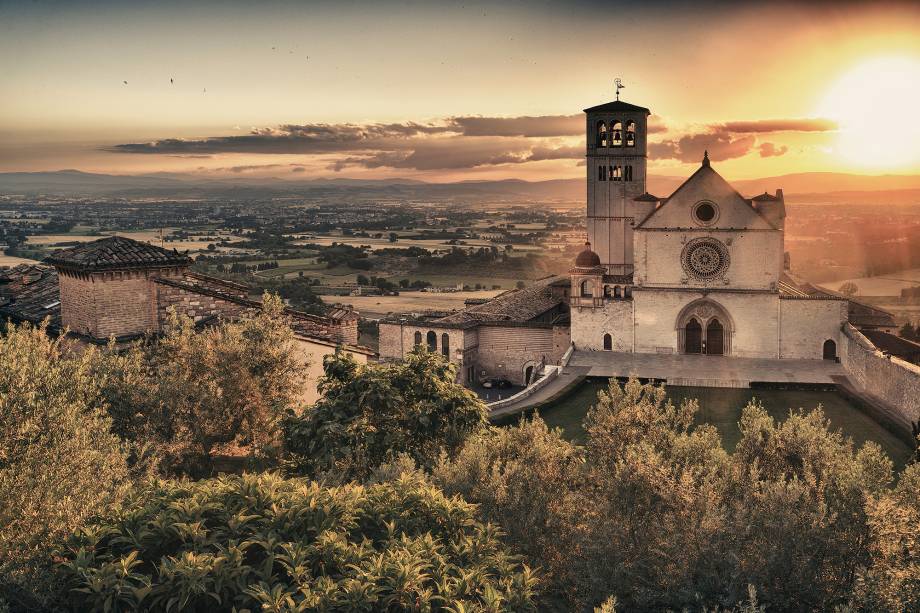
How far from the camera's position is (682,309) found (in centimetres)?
4241

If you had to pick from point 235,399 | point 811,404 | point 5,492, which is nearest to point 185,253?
point 235,399

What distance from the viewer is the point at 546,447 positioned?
1391cm

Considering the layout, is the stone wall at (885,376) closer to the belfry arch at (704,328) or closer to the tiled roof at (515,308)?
the belfry arch at (704,328)

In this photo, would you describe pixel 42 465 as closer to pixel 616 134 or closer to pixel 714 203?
pixel 714 203

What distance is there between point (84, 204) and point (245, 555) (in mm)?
174362

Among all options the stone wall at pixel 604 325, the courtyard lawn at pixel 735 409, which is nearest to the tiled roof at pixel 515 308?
the stone wall at pixel 604 325

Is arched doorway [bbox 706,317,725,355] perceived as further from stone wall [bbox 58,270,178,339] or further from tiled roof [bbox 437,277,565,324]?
stone wall [bbox 58,270,178,339]

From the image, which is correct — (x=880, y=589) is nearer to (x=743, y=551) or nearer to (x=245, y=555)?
(x=743, y=551)

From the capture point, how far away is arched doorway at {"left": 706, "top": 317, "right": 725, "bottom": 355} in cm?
4216

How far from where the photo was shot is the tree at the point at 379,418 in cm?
1656

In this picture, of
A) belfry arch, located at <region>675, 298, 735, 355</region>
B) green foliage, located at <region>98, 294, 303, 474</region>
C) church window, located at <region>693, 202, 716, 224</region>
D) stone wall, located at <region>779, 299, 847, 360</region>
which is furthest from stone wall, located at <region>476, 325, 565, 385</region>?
green foliage, located at <region>98, 294, 303, 474</region>

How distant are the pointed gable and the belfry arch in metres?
3.97

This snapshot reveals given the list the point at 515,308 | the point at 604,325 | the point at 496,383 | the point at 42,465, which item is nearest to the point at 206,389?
the point at 42,465

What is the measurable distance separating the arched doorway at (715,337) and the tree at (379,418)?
26933 millimetres
